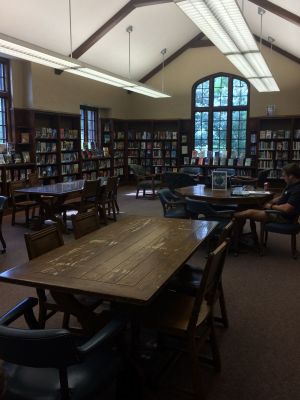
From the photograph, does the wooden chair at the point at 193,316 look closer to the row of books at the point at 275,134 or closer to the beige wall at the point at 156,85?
the beige wall at the point at 156,85

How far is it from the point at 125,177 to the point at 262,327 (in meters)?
9.87

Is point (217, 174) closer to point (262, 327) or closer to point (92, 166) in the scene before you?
point (262, 327)

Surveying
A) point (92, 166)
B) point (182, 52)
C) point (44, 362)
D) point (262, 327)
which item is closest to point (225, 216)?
point (262, 327)

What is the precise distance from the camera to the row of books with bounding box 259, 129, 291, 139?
35.2 feet

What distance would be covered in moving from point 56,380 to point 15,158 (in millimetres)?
7077

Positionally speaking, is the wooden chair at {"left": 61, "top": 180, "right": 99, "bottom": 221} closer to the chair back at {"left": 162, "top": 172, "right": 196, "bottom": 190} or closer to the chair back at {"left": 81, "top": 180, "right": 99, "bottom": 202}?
the chair back at {"left": 81, "top": 180, "right": 99, "bottom": 202}

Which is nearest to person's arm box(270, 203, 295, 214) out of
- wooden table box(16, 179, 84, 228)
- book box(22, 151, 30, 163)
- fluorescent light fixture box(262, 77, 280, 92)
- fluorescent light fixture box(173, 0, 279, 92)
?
fluorescent light fixture box(173, 0, 279, 92)

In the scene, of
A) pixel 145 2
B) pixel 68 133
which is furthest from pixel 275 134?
pixel 68 133

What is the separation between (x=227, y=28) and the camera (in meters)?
4.75

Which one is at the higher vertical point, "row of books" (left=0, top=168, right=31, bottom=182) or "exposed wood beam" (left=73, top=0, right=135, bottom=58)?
"exposed wood beam" (left=73, top=0, right=135, bottom=58)

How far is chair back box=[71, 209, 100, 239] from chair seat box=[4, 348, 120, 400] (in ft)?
4.28

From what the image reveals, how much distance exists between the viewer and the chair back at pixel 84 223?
302 cm

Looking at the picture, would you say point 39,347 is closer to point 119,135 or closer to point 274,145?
point 274,145

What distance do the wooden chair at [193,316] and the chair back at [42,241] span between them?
33.2 inches
